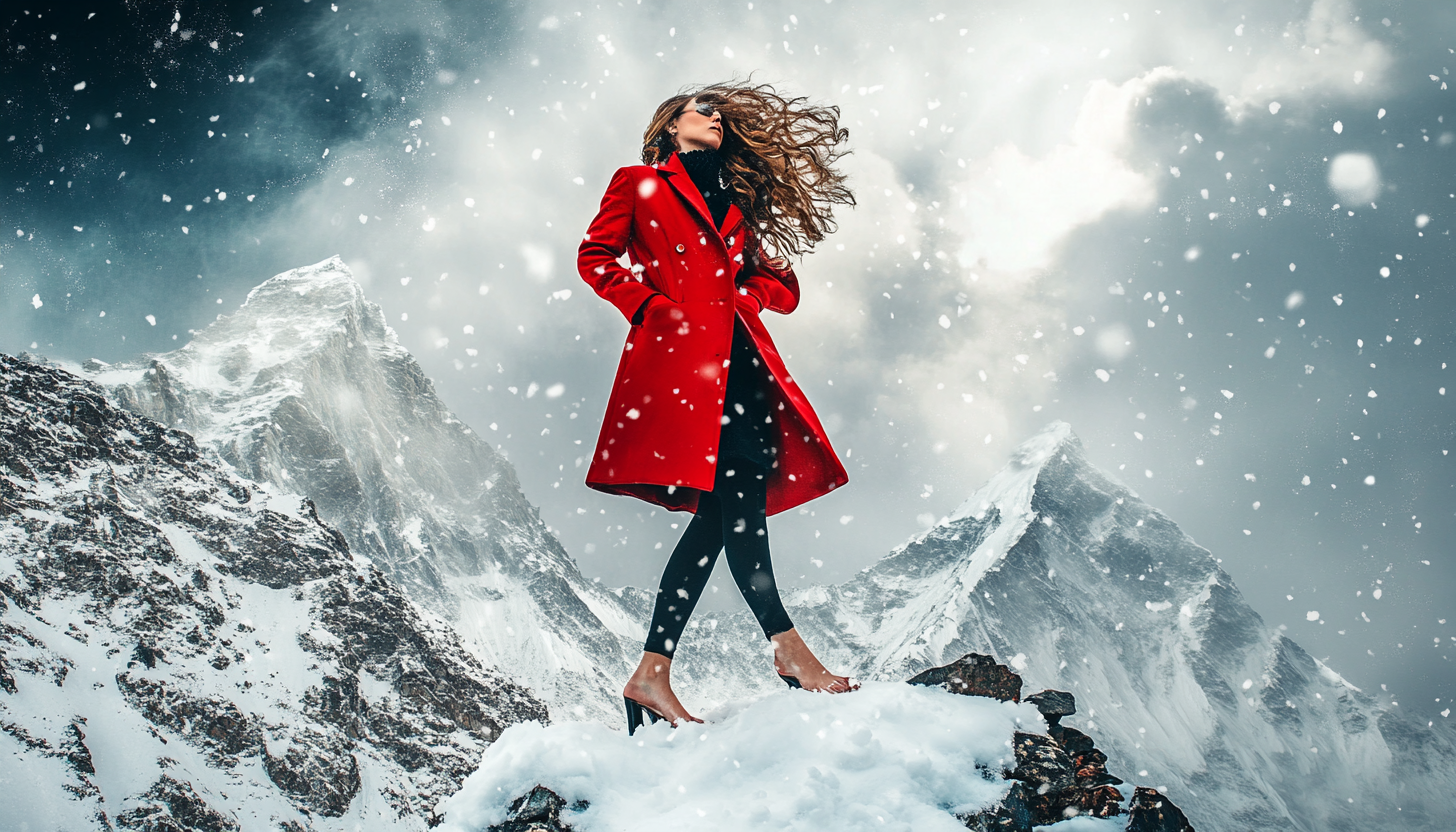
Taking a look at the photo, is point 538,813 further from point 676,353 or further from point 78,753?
point 78,753

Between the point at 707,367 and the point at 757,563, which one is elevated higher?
the point at 707,367

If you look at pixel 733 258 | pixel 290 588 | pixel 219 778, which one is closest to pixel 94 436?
pixel 290 588

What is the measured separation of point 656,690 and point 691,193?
7.12ft

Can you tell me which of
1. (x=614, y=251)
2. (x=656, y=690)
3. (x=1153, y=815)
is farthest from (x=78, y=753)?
(x=1153, y=815)

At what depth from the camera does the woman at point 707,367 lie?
120 inches

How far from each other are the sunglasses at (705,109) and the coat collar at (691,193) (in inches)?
10.0

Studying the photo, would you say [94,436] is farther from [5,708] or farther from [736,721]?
[736,721]

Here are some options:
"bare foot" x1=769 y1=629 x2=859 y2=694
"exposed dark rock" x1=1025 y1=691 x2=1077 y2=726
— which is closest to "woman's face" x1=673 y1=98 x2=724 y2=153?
"bare foot" x1=769 y1=629 x2=859 y2=694

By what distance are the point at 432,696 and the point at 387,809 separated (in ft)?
59.1

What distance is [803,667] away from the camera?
3.03m

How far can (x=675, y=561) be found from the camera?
3146 mm

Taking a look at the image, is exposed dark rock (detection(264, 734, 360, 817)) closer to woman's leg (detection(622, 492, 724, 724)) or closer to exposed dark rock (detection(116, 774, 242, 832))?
exposed dark rock (detection(116, 774, 242, 832))

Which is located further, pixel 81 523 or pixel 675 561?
pixel 81 523

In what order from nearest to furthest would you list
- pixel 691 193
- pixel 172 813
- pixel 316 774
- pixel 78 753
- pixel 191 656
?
1. pixel 691 193
2. pixel 172 813
3. pixel 78 753
4. pixel 316 774
5. pixel 191 656
